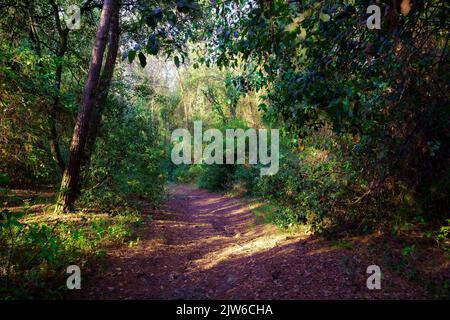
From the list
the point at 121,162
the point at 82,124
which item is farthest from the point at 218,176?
the point at 82,124

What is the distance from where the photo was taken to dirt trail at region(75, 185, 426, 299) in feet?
16.1

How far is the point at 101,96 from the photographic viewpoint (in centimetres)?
986

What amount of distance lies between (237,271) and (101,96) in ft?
21.6

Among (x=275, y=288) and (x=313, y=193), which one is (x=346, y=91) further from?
(x=313, y=193)

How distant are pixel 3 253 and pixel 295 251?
4893mm

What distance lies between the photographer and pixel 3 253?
4.85 m

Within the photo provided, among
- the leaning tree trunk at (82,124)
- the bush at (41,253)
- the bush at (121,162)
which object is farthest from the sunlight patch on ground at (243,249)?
the leaning tree trunk at (82,124)

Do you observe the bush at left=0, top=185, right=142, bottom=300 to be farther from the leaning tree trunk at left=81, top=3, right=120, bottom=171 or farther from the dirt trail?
the leaning tree trunk at left=81, top=3, right=120, bottom=171

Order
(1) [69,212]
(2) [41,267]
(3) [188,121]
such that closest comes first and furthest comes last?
(2) [41,267] → (1) [69,212] → (3) [188,121]

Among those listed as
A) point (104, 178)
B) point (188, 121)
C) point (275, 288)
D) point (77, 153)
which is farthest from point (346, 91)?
point (188, 121)

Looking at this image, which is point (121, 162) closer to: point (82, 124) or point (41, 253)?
point (82, 124)

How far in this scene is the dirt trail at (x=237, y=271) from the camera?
490cm

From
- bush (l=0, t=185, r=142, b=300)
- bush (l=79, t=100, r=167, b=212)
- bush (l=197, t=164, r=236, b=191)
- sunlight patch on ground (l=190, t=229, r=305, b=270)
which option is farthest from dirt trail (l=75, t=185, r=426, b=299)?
bush (l=197, t=164, r=236, b=191)

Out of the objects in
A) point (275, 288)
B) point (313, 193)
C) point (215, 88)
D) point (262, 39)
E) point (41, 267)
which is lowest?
point (275, 288)
